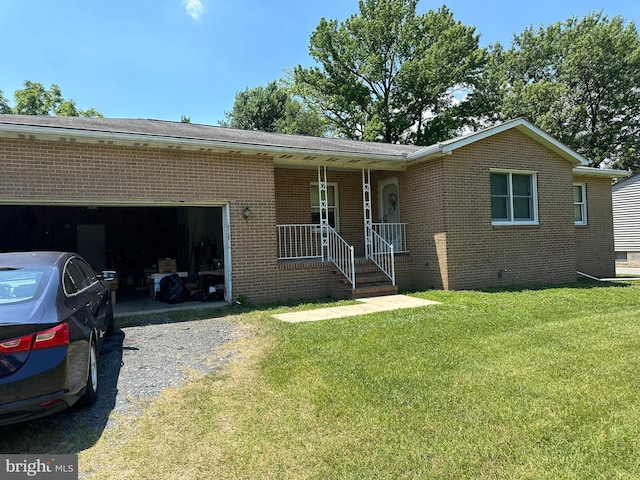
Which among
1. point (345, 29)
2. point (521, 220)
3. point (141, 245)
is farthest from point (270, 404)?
point (345, 29)

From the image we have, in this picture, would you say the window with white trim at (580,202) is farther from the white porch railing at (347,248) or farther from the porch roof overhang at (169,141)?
the porch roof overhang at (169,141)

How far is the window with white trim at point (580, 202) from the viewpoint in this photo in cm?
1455

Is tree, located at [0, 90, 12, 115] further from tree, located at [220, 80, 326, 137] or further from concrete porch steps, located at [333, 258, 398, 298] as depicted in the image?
concrete porch steps, located at [333, 258, 398, 298]

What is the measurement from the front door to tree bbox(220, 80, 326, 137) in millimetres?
21637

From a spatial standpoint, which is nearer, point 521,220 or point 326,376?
point 326,376

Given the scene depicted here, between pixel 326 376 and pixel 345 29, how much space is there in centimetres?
3302

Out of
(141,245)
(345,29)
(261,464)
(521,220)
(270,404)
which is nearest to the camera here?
(261,464)

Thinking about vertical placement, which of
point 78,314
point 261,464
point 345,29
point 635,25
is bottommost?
point 261,464

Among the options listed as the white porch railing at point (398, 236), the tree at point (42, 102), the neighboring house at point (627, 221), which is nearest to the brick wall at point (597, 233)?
the neighboring house at point (627, 221)

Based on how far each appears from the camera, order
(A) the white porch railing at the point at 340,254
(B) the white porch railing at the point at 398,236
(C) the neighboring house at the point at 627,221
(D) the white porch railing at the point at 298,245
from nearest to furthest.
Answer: (A) the white porch railing at the point at 340,254 < (D) the white porch railing at the point at 298,245 < (B) the white porch railing at the point at 398,236 < (C) the neighboring house at the point at 627,221

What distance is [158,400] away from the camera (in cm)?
397

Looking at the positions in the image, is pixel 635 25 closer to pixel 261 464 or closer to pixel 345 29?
pixel 345 29

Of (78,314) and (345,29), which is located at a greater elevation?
(345,29)

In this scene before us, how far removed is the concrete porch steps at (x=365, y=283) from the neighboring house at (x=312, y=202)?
4 centimetres
